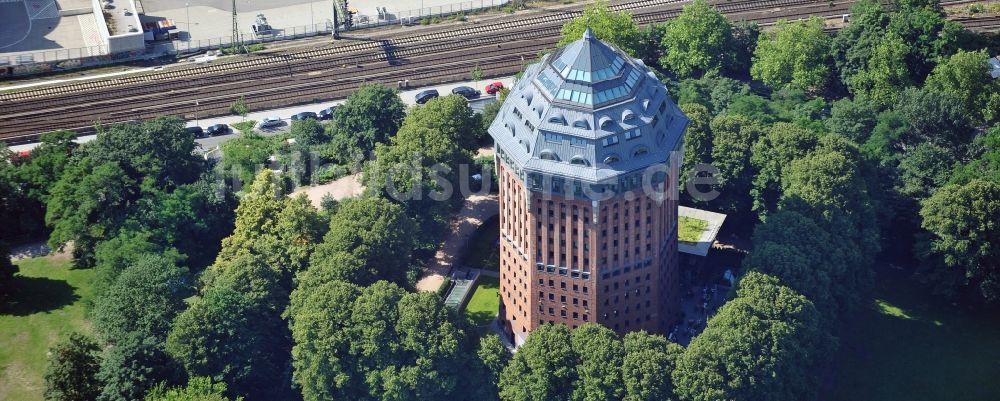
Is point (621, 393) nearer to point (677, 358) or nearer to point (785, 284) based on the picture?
point (677, 358)

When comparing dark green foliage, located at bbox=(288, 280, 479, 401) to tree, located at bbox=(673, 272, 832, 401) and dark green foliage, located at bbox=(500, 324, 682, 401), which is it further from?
tree, located at bbox=(673, 272, 832, 401)

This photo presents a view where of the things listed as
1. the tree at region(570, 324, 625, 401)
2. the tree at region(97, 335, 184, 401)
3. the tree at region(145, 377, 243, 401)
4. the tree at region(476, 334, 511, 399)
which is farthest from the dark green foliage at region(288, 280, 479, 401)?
the tree at region(97, 335, 184, 401)

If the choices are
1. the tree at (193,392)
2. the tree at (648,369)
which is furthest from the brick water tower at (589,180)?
the tree at (193,392)

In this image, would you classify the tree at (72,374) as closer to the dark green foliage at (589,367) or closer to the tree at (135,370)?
the tree at (135,370)

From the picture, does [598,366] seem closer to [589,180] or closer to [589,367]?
[589,367]

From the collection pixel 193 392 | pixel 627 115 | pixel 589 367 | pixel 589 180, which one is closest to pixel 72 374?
pixel 193 392

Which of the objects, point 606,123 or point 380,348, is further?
point 380,348

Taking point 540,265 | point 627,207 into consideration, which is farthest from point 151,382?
point 627,207
